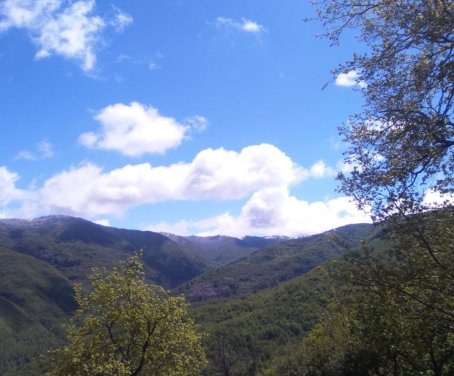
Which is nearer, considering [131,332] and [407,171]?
[407,171]

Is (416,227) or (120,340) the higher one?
(416,227)

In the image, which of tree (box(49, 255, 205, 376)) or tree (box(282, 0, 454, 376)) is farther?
tree (box(49, 255, 205, 376))

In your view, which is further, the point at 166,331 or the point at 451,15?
the point at 166,331

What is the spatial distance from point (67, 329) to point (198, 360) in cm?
857

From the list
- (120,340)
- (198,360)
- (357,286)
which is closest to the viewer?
(357,286)

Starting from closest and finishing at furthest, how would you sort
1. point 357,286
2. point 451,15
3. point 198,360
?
point 451,15, point 357,286, point 198,360

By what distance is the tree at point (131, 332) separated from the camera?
27.0 m

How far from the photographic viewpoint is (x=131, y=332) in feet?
92.1

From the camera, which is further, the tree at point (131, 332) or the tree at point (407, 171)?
the tree at point (131, 332)

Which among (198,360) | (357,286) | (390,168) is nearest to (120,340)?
(198,360)

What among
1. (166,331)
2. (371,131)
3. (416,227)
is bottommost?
(166,331)

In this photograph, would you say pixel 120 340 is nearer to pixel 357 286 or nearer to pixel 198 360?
pixel 198 360

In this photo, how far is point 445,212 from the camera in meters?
10.8

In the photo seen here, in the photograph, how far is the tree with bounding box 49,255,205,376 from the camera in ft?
88.7
